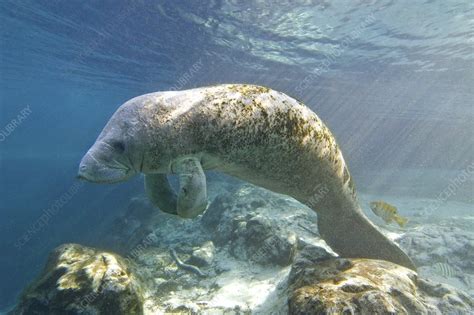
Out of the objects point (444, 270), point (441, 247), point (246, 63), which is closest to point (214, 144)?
point (444, 270)

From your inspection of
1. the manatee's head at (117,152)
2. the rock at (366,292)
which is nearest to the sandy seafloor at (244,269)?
the rock at (366,292)

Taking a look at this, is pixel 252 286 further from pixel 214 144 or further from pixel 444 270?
pixel 444 270

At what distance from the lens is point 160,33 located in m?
17.1

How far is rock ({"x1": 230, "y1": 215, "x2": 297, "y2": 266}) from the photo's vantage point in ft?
19.6

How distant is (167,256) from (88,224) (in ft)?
43.3

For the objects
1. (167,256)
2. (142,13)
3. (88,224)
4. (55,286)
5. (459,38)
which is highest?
(459,38)

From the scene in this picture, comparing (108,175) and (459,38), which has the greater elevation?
(459,38)

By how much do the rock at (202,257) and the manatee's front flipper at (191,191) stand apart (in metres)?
3.68

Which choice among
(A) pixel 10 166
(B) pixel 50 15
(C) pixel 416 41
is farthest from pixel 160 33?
(A) pixel 10 166

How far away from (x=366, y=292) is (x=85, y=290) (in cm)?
312

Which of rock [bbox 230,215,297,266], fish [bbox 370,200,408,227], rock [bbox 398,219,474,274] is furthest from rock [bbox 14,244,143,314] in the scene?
rock [bbox 398,219,474,274]

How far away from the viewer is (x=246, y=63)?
22438 mm

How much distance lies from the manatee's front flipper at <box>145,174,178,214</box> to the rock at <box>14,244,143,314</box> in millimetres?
1078

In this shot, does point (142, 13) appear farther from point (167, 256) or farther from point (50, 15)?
point (167, 256)
